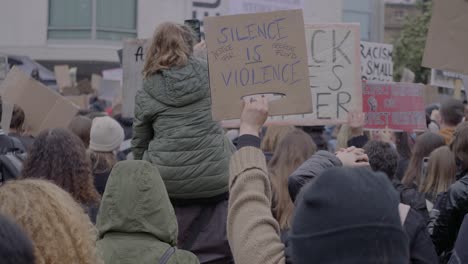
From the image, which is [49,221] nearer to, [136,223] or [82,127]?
[136,223]

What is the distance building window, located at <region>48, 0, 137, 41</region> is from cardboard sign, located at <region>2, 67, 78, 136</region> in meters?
19.6

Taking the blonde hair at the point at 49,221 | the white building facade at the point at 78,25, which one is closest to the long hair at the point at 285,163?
the blonde hair at the point at 49,221

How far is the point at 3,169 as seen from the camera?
5527 mm

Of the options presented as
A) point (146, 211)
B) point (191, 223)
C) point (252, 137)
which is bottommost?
point (191, 223)

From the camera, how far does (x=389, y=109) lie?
8.94 metres

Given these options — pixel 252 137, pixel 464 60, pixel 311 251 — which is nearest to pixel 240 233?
pixel 252 137

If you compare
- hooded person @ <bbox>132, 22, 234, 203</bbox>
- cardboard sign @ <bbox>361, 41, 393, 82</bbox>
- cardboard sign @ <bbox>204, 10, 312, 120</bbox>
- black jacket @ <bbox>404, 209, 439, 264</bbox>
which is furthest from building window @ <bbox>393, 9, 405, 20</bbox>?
black jacket @ <bbox>404, 209, 439, 264</bbox>

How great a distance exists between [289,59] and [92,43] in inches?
971

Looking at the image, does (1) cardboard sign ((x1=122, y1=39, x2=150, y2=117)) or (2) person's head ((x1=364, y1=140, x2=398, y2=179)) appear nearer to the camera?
(2) person's head ((x1=364, y1=140, x2=398, y2=179))

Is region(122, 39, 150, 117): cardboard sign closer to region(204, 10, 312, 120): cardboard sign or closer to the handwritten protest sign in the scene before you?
the handwritten protest sign

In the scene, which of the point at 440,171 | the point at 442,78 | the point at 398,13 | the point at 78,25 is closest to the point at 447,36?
the point at 440,171

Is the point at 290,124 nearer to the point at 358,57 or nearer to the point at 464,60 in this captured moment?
the point at 358,57

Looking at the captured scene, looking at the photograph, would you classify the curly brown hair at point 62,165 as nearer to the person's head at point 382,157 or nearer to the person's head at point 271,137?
the person's head at point 382,157

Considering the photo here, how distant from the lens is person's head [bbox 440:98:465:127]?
8805mm
